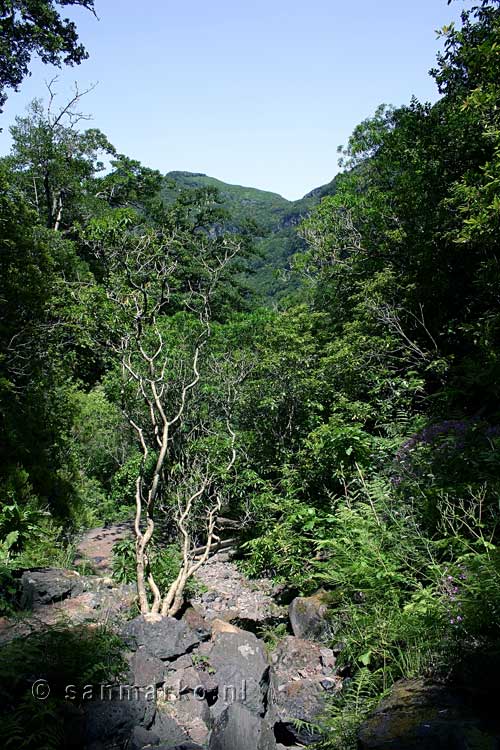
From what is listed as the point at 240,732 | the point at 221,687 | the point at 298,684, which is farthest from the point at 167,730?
the point at 298,684

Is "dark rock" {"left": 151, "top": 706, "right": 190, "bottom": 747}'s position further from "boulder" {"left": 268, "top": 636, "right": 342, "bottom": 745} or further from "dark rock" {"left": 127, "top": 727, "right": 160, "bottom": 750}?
"boulder" {"left": 268, "top": 636, "right": 342, "bottom": 745}

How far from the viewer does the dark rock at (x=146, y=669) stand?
4125 millimetres

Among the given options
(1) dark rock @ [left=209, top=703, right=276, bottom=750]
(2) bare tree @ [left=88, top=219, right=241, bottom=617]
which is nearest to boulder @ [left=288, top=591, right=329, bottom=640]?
(1) dark rock @ [left=209, top=703, right=276, bottom=750]

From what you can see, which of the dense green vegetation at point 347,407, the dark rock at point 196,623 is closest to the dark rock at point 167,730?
the dense green vegetation at point 347,407

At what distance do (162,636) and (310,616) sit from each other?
1833 mm

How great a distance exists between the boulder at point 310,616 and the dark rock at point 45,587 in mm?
2524

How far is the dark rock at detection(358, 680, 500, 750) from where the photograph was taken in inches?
94.3

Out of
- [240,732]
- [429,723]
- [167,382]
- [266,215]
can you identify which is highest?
[266,215]

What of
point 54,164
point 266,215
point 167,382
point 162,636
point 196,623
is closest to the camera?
point 162,636

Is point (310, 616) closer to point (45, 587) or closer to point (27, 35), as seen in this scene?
point (45, 587)

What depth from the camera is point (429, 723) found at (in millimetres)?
2631

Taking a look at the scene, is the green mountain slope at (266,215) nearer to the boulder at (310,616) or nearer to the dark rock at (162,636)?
the boulder at (310,616)

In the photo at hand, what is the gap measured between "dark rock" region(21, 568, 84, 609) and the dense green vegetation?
0.25 metres

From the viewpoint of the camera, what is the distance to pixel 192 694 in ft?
14.3
